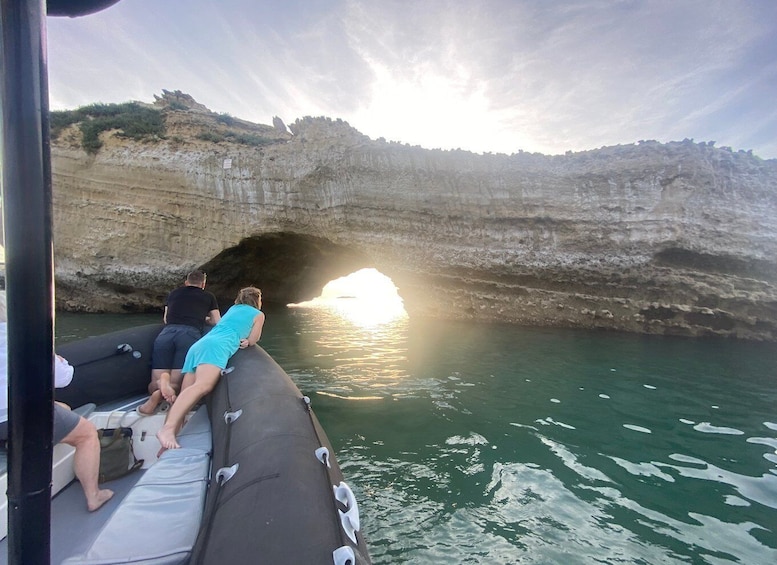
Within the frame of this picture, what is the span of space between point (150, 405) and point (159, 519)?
179cm

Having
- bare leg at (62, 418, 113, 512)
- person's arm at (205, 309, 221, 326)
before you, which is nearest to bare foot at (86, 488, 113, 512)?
bare leg at (62, 418, 113, 512)

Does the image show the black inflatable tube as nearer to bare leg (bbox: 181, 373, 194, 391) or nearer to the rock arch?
bare leg (bbox: 181, 373, 194, 391)

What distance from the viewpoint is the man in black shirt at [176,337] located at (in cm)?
393

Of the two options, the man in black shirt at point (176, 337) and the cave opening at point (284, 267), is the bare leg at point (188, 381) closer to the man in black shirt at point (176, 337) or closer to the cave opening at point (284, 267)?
the man in black shirt at point (176, 337)

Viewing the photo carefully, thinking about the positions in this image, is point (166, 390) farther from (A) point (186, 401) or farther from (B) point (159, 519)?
(B) point (159, 519)

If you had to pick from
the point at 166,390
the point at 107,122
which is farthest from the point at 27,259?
the point at 107,122

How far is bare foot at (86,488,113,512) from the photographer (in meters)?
2.51

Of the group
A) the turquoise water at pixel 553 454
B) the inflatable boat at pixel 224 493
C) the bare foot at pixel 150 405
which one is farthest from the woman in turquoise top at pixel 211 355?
the turquoise water at pixel 553 454

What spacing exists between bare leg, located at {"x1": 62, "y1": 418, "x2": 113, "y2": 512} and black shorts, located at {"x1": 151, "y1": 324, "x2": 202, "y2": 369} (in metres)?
1.68

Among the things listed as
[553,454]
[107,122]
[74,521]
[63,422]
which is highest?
[107,122]

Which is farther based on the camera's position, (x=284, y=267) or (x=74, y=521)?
(x=284, y=267)

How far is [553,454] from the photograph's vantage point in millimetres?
4047

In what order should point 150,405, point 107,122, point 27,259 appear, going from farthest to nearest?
point 107,122 → point 150,405 → point 27,259

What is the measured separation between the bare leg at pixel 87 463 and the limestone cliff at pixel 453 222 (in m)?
12.6
